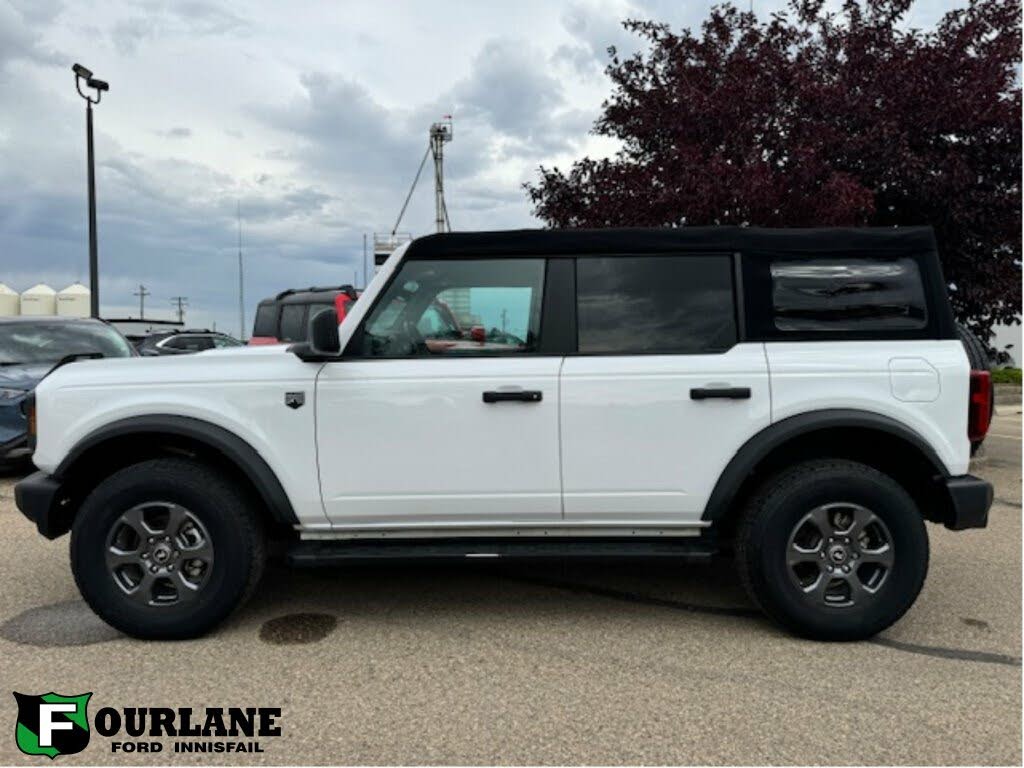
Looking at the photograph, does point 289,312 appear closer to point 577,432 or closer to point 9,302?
point 577,432

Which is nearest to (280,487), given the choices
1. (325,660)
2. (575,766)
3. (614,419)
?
(325,660)

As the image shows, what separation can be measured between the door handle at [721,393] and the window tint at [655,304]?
0.64 ft

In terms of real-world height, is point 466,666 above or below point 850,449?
Result: below

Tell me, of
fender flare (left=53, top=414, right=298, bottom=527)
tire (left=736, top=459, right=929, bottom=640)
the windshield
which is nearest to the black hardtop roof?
tire (left=736, top=459, right=929, bottom=640)

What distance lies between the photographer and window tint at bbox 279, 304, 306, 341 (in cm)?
1002

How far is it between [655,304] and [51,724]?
2.88m

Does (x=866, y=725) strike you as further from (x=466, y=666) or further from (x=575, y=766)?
(x=466, y=666)

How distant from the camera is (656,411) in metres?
3.19

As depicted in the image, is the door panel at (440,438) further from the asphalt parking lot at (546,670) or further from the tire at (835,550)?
the tire at (835,550)

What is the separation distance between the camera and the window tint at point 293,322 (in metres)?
10.0

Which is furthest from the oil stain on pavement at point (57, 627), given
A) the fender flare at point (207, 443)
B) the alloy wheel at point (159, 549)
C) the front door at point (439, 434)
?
the front door at point (439, 434)

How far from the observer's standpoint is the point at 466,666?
3025mm

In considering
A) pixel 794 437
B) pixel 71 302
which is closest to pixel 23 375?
pixel 794 437

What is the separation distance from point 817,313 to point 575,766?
2.17m
